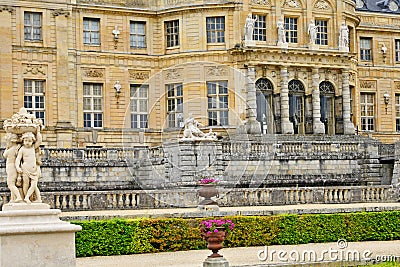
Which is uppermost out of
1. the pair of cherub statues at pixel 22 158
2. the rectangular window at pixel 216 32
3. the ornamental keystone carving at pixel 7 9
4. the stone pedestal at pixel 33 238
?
the ornamental keystone carving at pixel 7 9

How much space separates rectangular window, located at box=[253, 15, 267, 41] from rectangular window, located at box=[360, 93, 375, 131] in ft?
29.3

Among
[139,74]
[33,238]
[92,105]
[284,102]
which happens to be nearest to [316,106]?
[284,102]

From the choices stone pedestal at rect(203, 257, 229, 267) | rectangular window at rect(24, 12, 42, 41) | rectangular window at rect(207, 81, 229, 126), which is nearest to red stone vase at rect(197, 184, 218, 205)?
stone pedestal at rect(203, 257, 229, 267)

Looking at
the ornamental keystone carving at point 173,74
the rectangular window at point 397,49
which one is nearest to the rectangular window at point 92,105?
the ornamental keystone carving at point 173,74

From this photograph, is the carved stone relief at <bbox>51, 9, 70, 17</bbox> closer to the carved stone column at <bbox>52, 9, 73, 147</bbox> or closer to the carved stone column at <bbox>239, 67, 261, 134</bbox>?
the carved stone column at <bbox>52, 9, 73, 147</bbox>

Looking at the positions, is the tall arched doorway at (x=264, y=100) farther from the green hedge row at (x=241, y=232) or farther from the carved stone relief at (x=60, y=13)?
the green hedge row at (x=241, y=232)

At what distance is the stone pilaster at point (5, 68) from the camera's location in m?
41.7

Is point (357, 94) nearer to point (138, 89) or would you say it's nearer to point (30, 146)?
point (138, 89)

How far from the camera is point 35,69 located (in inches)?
1679

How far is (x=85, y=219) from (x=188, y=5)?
935 inches

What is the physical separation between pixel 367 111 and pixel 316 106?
271 inches

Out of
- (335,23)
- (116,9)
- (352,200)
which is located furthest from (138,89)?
(352,200)

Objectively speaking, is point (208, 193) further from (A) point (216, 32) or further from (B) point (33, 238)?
(A) point (216, 32)

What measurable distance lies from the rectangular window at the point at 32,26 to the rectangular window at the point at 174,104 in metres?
6.98
